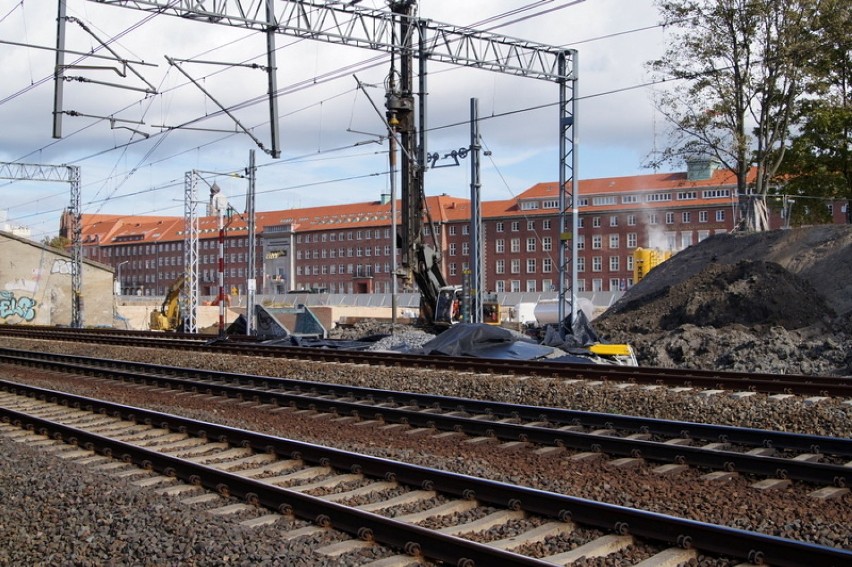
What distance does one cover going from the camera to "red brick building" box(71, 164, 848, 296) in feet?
282

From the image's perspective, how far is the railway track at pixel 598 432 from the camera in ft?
27.1

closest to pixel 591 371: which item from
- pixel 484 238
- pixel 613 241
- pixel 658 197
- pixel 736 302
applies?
pixel 736 302

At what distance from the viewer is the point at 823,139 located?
1400 inches

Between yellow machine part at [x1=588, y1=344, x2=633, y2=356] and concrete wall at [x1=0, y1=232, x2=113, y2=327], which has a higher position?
concrete wall at [x1=0, y1=232, x2=113, y2=327]

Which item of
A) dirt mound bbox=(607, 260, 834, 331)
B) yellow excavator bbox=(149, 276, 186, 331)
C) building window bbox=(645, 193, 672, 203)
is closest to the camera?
dirt mound bbox=(607, 260, 834, 331)

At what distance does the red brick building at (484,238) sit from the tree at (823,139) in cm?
2933

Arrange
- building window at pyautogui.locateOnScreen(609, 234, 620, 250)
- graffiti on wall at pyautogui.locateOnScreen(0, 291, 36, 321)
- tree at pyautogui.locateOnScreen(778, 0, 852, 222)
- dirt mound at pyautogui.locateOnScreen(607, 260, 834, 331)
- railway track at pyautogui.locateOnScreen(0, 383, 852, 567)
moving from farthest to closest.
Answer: building window at pyautogui.locateOnScreen(609, 234, 620, 250) < graffiti on wall at pyautogui.locateOnScreen(0, 291, 36, 321) < tree at pyautogui.locateOnScreen(778, 0, 852, 222) < dirt mound at pyautogui.locateOnScreen(607, 260, 834, 331) < railway track at pyautogui.locateOnScreen(0, 383, 852, 567)

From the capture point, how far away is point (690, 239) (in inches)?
3317

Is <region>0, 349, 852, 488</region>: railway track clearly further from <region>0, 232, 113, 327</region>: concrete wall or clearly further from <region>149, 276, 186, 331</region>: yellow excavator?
<region>0, 232, 113, 327</region>: concrete wall

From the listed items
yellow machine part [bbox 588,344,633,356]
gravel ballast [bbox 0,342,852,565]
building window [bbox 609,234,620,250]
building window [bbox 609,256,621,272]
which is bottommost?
gravel ballast [bbox 0,342,852,565]

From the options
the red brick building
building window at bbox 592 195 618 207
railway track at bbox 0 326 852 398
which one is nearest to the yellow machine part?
railway track at bbox 0 326 852 398

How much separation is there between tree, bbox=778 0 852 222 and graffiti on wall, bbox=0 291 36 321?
153ft

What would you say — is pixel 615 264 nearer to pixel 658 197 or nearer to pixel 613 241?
pixel 613 241

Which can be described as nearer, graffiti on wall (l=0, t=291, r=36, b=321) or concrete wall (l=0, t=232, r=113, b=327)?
graffiti on wall (l=0, t=291, r=36, b=321)
